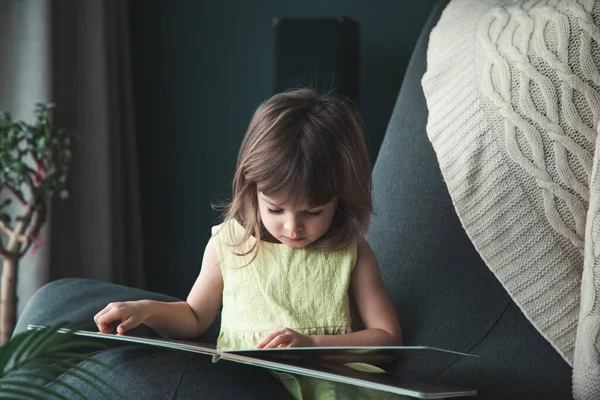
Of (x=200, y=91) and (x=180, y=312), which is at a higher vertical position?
(x=200, y=91)

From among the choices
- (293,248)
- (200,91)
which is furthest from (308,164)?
(200,91)

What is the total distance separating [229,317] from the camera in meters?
1.34

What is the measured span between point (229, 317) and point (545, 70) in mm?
666

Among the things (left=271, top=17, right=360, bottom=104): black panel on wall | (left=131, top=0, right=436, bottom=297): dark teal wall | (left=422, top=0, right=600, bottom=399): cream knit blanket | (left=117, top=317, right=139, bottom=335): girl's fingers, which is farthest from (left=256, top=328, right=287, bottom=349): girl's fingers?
(left=131, top=0, right=436, bottom=297): dark teal wall

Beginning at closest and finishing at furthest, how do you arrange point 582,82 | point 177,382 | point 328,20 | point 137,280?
point 177,382
point 582,82
point 328,20
point 137,280

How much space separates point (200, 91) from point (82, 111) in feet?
1.75

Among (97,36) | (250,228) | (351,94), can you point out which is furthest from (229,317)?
(97,36)

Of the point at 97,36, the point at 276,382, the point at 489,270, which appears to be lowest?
the point at 276,382

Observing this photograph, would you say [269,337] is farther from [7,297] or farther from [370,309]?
[7,297]

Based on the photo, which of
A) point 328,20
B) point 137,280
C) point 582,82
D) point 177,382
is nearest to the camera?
point 177,382

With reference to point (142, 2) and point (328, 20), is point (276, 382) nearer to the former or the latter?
point (328, 20)

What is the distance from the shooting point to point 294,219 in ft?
3.99

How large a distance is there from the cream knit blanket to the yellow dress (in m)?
0.26

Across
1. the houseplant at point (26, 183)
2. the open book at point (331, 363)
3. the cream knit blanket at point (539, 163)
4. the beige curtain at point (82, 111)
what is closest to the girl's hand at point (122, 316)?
the open book at point (331, 363)
